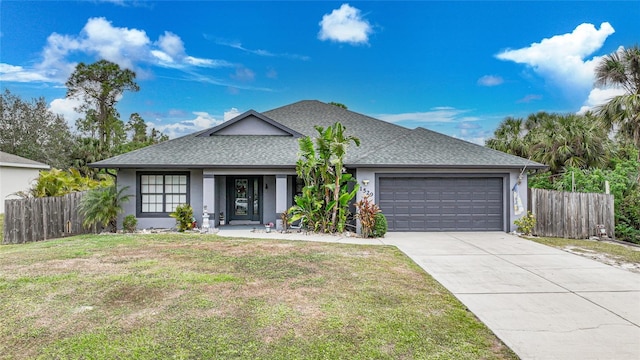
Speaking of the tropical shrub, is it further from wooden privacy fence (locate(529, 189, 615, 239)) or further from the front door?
wooden privacy fence (locate(529, 189, 615, 239))

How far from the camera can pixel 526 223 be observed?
38.3ft

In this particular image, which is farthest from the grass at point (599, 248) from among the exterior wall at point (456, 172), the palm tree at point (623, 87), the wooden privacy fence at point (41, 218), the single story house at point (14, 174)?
the single story house at point (14, 174)

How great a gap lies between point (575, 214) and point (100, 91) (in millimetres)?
39541

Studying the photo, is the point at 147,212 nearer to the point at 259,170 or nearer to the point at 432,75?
the point at 259,170

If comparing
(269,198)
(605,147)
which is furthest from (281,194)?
(605,147)

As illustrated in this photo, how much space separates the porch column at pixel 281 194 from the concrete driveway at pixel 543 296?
15.6ft

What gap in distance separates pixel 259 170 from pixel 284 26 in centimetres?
1066

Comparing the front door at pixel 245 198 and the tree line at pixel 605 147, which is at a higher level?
the tree line at pixel 605 147

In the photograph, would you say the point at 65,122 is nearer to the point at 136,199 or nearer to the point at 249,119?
the point at 136,199

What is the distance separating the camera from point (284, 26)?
1930cm

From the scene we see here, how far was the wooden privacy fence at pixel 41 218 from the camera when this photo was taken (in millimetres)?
10141

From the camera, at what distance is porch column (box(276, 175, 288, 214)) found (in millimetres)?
12711

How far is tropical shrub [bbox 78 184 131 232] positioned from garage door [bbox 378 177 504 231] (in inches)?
364

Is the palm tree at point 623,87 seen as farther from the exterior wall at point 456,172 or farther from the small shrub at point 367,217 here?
the small shrub at point 367,217
